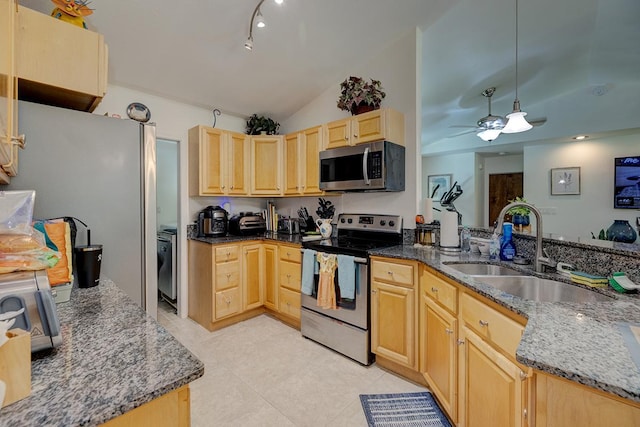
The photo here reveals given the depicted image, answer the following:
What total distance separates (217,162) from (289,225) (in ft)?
3.72

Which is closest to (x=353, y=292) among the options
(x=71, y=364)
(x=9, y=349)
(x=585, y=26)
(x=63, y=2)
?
(x=71, y=364)

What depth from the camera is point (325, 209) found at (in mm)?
3318

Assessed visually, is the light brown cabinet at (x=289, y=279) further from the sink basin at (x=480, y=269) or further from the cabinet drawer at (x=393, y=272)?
the sink basin at (x=480, y=269)

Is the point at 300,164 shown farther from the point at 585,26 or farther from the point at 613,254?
the point at 585,26

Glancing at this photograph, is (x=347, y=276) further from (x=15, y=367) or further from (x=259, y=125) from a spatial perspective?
(x=259, y=125)

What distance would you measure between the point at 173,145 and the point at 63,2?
2.19 m

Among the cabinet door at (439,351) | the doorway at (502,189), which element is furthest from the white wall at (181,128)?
the doorway at (502,189)

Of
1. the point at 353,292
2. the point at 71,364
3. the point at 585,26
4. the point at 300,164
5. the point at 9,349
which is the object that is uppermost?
the point at 585,26

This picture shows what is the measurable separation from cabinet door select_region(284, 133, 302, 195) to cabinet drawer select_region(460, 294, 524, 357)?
219cm

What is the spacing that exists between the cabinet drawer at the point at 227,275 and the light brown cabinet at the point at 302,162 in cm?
105

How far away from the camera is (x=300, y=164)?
322 centimetres

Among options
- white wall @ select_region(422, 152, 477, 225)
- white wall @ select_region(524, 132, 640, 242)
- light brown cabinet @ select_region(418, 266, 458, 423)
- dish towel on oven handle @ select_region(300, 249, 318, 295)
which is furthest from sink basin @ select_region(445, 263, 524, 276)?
white wall @ select_region(422, 152, 477, 225)

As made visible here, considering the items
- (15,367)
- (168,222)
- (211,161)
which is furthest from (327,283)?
(168,222)

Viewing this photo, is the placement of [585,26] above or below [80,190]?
above
